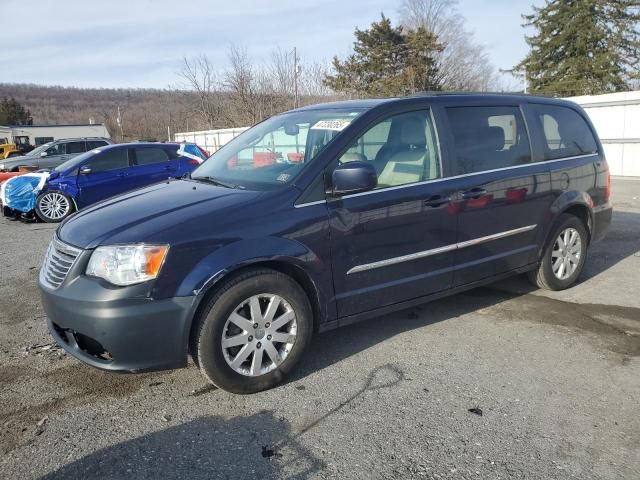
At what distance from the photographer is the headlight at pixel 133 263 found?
292 centimetres

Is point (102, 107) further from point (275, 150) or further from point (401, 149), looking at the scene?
point (401, 149)

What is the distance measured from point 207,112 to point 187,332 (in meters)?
35.5

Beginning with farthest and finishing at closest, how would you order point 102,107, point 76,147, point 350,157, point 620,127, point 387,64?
point 102,107 → point 387,64 → point 76,147 → point 620,127 → point 350,157

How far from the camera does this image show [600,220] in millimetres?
5418

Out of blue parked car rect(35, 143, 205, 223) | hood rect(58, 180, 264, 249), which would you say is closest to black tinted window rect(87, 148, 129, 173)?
blue parked car rect(35, 143, 205, 223)

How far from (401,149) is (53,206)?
868 centimetres

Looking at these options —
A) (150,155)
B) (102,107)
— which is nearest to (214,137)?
(150,155)

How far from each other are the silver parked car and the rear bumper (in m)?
14.2

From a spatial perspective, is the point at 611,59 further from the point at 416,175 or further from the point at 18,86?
the point at 18,86

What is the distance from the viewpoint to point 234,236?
3.12m

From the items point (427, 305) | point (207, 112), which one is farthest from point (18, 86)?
point (427, 305)

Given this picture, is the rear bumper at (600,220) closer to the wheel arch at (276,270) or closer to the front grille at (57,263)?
the wheel arch at (276,270)

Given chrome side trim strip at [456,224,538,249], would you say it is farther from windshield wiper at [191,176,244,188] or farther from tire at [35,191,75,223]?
tire at [35,191,75,223]

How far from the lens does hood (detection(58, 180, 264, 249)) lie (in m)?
3.04
